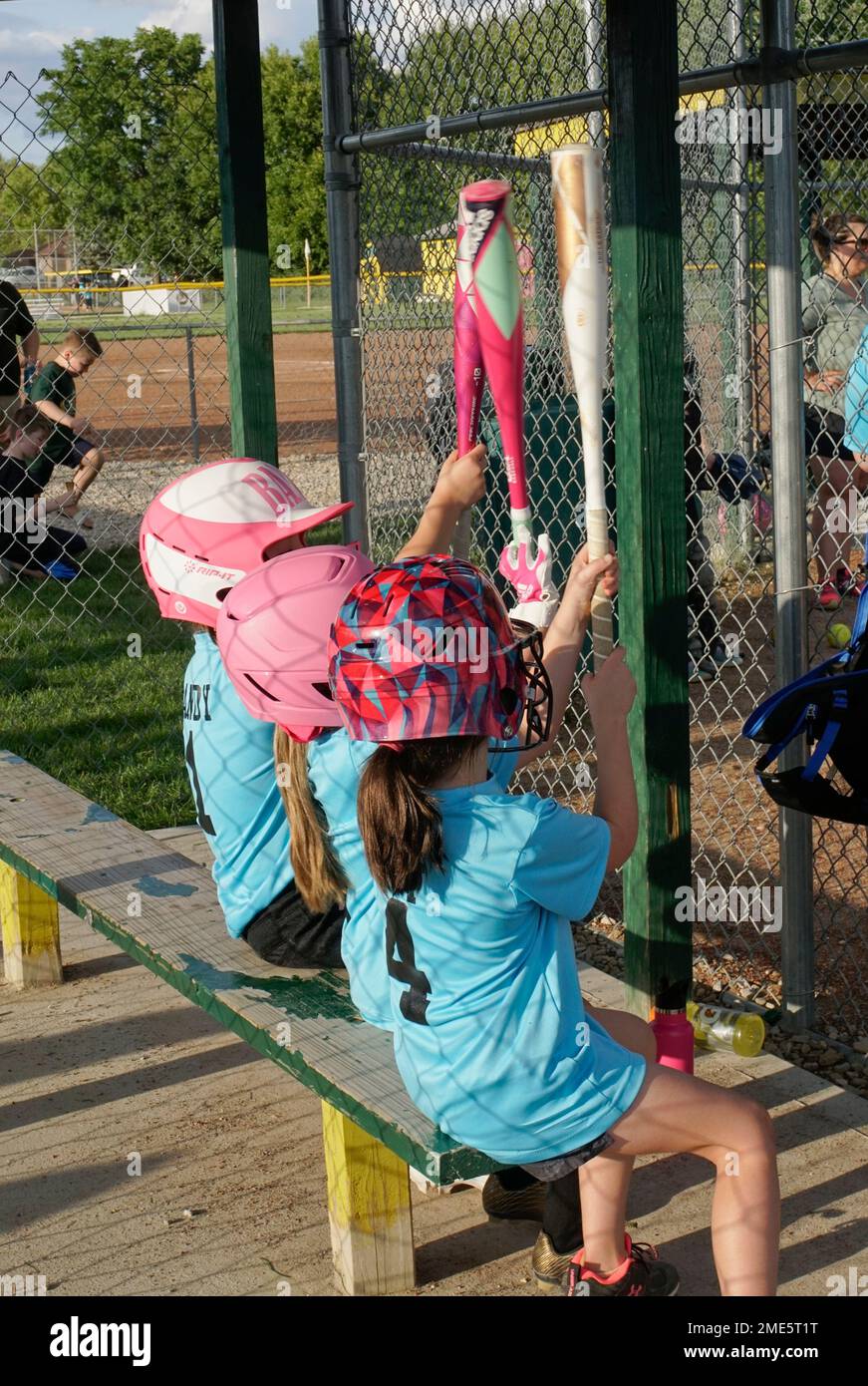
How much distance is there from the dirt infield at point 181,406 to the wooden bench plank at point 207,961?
30.9ft

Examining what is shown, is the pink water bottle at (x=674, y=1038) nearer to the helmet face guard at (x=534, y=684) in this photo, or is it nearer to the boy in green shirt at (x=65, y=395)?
the helmet face guard at (x=534, y=684)

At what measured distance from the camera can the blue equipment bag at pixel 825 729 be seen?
2.76m

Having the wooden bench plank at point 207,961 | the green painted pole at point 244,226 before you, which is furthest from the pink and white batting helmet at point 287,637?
the green painted pole at point 244,226

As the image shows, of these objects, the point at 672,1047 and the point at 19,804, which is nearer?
the point at 672,1047

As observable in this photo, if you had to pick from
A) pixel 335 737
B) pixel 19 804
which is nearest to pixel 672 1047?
pixel 335 737

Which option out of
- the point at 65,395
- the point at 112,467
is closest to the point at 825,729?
the point at 65,395

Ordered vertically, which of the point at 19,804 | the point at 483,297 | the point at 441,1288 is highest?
the point at 483,297

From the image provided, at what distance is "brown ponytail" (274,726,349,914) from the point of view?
2660 millimetres

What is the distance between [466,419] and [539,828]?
3.79 feet

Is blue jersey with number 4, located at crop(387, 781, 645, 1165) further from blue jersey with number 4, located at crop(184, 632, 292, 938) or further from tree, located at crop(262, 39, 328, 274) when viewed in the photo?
tree, located at crop(262, 39, 328, 274)

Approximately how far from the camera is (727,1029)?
3.41 m

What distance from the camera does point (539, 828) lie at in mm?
2182
